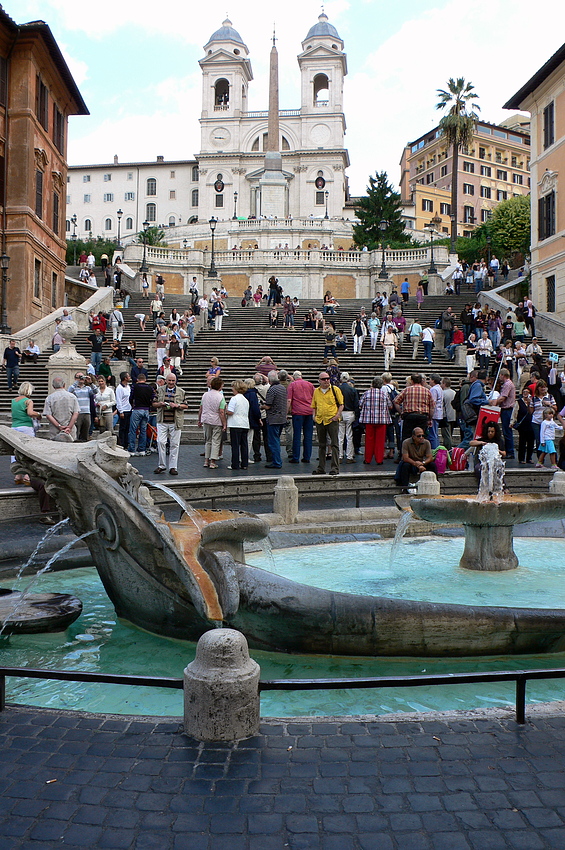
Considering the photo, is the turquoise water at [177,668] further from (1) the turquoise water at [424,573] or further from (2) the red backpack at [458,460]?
(2) the red backpack at [458,460]

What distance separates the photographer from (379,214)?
6494 cm

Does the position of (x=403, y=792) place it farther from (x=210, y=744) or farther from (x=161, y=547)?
(x=161, y=547)

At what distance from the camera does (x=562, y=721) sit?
3604mm

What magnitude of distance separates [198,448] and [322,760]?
1411 centimetres

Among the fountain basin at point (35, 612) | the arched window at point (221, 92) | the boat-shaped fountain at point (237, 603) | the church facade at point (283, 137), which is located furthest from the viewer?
the arched window at point (221, 92)

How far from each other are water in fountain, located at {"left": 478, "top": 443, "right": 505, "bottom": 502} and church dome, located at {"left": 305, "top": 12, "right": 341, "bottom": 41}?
91.7 meters

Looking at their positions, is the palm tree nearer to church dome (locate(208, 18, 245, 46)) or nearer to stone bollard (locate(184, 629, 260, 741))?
church dome (locate(208, 18, 245, 46))

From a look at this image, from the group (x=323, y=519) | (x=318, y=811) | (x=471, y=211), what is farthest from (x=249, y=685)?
(x=471, y=211)

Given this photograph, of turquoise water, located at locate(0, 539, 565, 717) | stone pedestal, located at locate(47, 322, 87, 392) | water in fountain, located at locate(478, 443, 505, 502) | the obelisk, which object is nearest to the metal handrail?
turquoise water, located at locate(0, 539, 565, 717)

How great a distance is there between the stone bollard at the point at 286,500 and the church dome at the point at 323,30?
300ft

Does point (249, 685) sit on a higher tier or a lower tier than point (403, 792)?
higher

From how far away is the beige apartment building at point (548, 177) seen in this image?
102 ft

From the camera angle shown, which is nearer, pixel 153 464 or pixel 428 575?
pixel 428 575

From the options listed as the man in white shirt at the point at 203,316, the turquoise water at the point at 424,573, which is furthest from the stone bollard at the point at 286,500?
the man in white shirt at the point at 203,316
